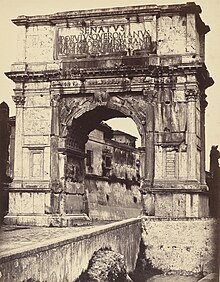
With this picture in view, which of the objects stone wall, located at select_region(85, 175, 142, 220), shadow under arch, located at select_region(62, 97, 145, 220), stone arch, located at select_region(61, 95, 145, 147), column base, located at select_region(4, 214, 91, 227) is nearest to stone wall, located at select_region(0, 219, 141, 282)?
column base, located at select_region(4, 214, 91, 227)

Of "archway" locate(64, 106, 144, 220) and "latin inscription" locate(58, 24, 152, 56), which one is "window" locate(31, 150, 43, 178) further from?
"latin inscription" locate(58, 24, 152, 56)

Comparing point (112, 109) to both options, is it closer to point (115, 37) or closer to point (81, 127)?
point (81, 127)

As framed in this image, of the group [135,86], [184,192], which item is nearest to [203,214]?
[184,192]

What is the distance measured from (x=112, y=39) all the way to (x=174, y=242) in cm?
416

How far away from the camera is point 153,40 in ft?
42.0

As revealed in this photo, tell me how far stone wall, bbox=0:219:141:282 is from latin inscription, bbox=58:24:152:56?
12.6 feet

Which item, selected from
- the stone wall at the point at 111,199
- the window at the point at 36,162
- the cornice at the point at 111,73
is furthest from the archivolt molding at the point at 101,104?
the stone wall at the point at 111,199

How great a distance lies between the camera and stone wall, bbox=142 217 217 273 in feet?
33.0

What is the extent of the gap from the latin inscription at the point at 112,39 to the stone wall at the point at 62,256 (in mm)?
3844

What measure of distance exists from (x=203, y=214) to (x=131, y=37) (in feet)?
11.8

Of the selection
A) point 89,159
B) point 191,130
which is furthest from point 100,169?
point 191,130

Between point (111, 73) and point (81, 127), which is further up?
point (111, 73)

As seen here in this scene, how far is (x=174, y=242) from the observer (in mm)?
10805

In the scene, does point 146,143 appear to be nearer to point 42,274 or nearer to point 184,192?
point 184,192
